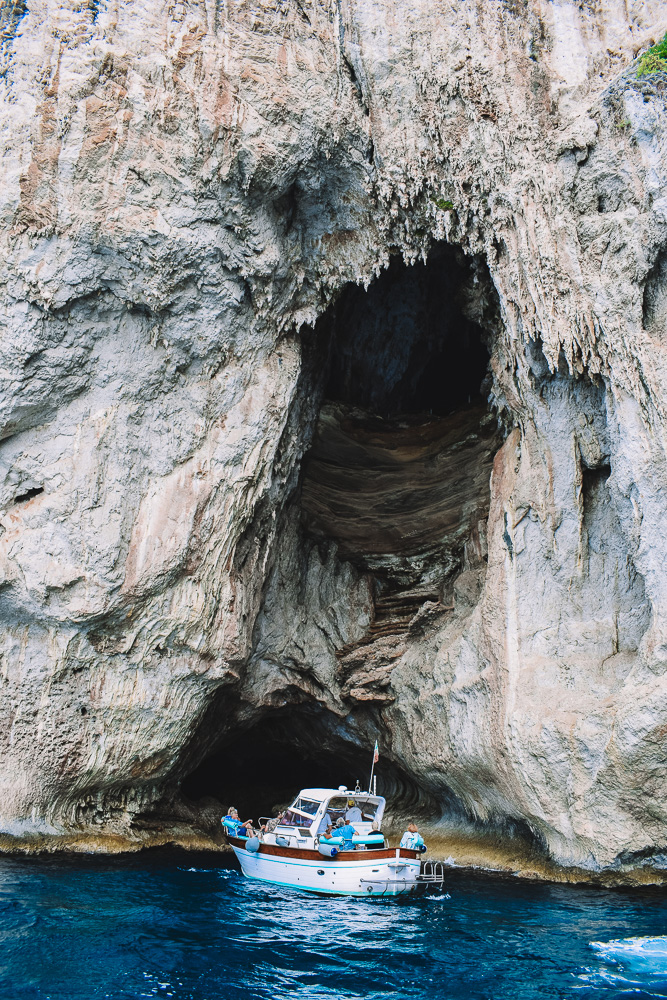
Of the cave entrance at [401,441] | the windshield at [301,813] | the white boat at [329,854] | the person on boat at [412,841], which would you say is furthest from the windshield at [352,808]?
the cave entrance at [401,441]

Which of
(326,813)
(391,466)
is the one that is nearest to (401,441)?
(391,466)

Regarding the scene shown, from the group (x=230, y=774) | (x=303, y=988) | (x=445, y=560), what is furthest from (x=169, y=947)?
(x=230, y=774)

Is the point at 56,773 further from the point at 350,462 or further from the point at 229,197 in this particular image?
the point at 229,197

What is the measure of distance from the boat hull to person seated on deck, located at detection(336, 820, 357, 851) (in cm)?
11

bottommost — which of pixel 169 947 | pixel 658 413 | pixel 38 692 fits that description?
pixel 169 947

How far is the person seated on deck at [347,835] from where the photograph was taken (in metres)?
13.4

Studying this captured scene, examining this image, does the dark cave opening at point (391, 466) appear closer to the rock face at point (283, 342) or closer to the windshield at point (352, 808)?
the rock face at point (283, 342)

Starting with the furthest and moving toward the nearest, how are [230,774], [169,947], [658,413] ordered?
1. [230,774]
2. [658,413]
3. [169,947]

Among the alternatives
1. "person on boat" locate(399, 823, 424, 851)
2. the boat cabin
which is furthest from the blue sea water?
the boat cabin

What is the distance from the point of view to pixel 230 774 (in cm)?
2325

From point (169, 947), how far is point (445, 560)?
37.3 feet

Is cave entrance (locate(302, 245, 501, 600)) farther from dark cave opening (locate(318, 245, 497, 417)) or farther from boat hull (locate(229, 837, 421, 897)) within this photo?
boat hull (locate(229, 837, 421, 897))

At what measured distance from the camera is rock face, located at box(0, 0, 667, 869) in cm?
1351

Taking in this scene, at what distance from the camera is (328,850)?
13.4 metres
